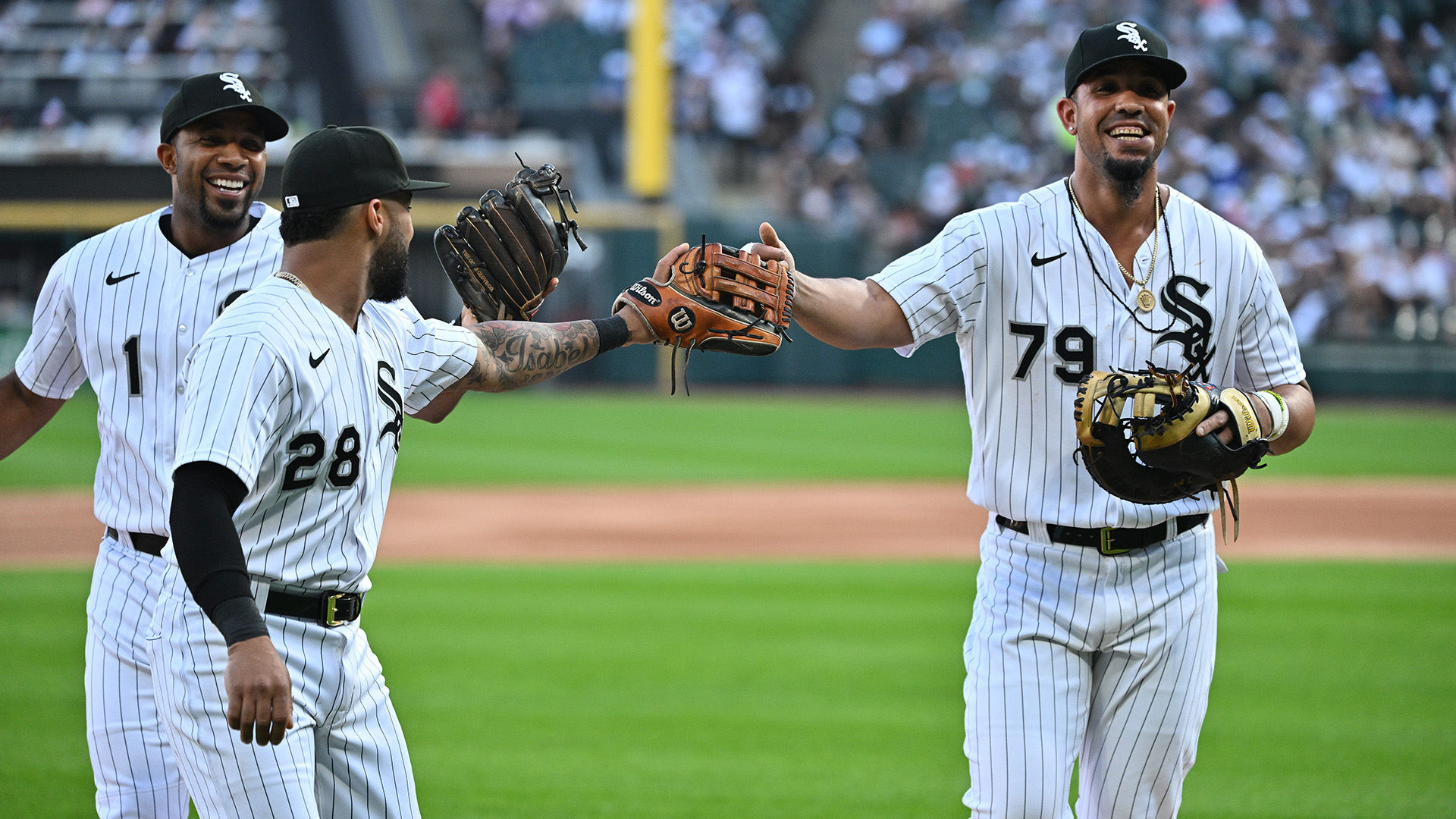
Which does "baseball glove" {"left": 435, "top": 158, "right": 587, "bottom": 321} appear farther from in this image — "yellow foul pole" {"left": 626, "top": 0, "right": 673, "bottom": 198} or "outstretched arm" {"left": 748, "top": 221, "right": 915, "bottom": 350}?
"yellow foul pole" {"left": 626, "top": 0, "right": 673, "bottom": 198}

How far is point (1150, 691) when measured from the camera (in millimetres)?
3184

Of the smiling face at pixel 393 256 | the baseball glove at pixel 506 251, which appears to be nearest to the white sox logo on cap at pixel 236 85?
the baseball glove at pixel 506 251

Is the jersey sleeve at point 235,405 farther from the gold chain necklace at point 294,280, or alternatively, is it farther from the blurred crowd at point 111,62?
the blurred crowd at point 111,62

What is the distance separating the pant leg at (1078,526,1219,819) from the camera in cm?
318

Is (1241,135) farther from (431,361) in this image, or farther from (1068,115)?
(431,361)

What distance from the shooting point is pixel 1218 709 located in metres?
6.48

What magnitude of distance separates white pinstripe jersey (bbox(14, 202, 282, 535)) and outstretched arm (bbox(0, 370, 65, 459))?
0.13 feet

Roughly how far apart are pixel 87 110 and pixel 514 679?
16906 mm

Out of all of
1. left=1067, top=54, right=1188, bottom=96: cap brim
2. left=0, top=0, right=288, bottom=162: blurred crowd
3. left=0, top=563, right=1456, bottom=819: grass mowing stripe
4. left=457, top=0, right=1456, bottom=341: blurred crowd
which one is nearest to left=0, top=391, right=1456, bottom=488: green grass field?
left=457, top=0, right=1456, bottom=341: blurred crowd

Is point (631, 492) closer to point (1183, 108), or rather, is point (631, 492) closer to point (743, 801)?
point (743, 801)

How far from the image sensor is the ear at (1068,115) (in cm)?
341

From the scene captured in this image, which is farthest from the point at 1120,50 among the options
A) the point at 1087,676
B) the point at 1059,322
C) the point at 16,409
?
the point at 16,409

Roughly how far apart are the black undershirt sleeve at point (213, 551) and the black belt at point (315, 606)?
6.5 inches

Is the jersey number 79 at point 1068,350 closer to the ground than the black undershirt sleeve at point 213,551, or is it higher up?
higher up
